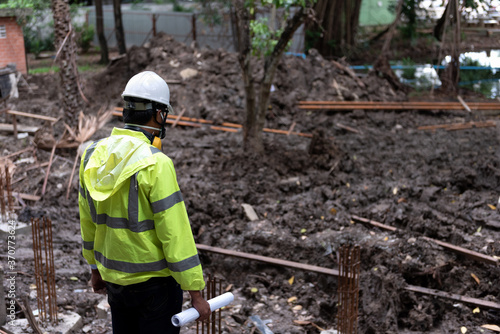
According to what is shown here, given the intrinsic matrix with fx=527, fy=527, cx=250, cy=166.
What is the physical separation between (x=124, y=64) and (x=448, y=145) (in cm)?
935

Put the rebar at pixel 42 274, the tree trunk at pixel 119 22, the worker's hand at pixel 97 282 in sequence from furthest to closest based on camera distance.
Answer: the tree trunk at pixel 119 22, the rebar at pixel 42 274, the worker's hand at pixel 97 282

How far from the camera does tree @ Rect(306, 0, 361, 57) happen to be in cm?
1845

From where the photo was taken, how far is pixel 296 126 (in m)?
11.8

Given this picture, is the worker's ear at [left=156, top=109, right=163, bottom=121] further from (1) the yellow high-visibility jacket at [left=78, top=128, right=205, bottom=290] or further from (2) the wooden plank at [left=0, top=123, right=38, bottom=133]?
(2) the wooden plank at [left=0, top=123, right=38, bottom=133]

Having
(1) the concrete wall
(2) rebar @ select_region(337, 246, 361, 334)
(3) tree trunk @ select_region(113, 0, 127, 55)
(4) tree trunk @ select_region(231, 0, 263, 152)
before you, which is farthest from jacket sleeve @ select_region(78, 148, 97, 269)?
(3) tree trunk @ select_region(113, 0, 127, 55)

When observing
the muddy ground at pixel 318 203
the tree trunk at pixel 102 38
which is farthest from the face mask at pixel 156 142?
the tree trunk at pixel 102 38

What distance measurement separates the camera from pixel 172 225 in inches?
112

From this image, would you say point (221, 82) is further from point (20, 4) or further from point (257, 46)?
point (20, 4)

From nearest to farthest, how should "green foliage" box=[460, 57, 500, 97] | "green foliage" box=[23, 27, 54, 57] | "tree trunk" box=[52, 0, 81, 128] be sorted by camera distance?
1. "tree trunk" box=[52, 0, 81, 128]
2. "green foliage" box=[460, 57, 500, 97]
3. "green foliage" box=[23, 27, 54, 57]

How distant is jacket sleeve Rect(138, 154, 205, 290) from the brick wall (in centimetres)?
1464

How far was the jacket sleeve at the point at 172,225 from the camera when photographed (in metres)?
2.82

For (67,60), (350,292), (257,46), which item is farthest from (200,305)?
(67,60)

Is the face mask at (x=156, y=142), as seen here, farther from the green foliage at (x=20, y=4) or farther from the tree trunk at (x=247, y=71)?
the green foliage at (x=20, y=4)

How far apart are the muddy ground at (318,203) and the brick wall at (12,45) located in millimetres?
2673
